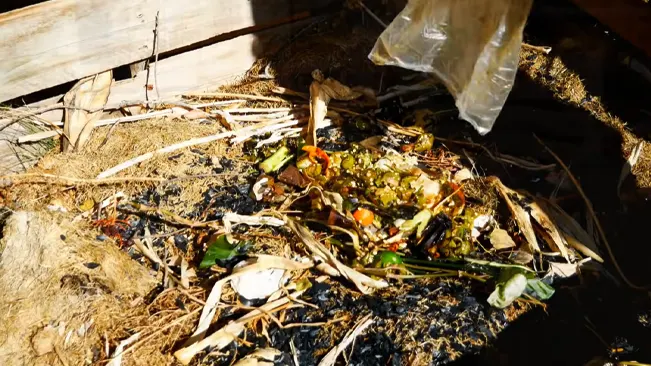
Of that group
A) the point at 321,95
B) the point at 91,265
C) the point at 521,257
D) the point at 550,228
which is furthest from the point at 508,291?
the point at 91,265

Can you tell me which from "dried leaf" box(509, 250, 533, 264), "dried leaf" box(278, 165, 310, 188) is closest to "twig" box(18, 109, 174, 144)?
"dried leaf" box(278, 165, 310, 188)

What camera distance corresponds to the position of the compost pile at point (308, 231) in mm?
2783

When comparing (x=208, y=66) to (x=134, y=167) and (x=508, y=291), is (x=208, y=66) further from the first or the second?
(x=508, y=291)

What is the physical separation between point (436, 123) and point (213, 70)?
144cm

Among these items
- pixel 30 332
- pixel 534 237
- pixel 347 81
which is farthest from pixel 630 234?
pixel 30 332

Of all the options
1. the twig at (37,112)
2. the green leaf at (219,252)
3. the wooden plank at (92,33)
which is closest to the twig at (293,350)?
the green leaf at (219,252)

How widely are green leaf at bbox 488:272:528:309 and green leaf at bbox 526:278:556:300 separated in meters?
0.08

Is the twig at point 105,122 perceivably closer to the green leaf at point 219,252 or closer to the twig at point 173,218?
the twig at point 173,218

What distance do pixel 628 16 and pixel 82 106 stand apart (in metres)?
2.87

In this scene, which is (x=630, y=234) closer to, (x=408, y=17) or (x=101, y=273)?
(x=408, y=17)

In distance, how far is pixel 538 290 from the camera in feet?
9.61

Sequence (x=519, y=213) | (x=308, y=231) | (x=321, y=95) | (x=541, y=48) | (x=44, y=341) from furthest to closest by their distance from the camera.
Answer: (x=541, y=48) → (x=321, y=95) → (x=519, y=213) → (x=308, y=231) → (x=44, y=341)

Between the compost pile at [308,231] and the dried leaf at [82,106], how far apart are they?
0.09 m

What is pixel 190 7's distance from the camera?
3.73 metres
